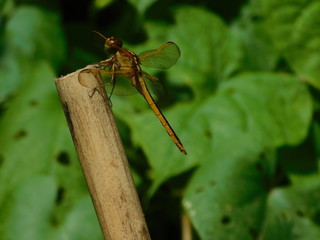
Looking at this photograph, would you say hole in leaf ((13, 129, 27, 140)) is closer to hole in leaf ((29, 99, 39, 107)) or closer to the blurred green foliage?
the blurred green foliage

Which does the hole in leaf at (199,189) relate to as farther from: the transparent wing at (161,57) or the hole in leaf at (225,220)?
the transparent wing at (161,57)

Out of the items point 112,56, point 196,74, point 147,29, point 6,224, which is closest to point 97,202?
point 112,56

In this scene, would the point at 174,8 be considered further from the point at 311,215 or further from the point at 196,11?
the point at 311,215

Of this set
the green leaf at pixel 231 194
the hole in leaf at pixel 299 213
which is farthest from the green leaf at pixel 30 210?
the hole in leaf at pixel 299 213

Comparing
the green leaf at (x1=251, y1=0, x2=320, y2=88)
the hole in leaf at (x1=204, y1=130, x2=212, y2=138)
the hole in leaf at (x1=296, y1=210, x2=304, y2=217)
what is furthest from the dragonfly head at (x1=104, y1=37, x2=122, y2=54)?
the green leaf at (x1=251, y1=0, x2=320, y2=88)

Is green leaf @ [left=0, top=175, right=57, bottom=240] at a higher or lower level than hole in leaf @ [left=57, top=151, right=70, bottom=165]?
lower

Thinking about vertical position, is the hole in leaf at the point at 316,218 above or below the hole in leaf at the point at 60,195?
below
